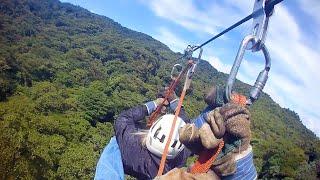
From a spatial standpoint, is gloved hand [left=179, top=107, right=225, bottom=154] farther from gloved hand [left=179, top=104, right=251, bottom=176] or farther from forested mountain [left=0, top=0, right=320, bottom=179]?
forested mountain [left=0, top=0, right=320, bottom=179]

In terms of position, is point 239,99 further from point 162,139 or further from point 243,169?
point 162,139

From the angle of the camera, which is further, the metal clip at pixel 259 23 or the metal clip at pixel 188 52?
the metal clip at pixel 188 52

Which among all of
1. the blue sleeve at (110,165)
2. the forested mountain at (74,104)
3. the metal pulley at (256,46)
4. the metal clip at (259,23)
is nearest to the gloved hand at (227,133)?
the metal pulley at (256,46)

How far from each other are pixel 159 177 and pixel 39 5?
181m

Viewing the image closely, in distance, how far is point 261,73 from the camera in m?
2.61

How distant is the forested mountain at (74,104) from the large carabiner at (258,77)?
62 cm

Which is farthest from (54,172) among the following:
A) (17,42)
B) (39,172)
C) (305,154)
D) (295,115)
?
(295,115)

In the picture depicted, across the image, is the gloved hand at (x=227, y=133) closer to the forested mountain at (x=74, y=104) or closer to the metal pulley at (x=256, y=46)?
the metal pulley at (x=256, y=46)

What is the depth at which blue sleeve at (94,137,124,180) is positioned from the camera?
4.58 m

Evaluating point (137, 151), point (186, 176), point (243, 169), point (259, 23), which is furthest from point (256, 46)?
point (137, 151)

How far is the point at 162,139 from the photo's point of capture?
15.6 feet

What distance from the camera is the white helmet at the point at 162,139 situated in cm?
466

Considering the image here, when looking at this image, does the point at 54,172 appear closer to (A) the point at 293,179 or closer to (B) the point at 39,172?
(B) the point at 39,172

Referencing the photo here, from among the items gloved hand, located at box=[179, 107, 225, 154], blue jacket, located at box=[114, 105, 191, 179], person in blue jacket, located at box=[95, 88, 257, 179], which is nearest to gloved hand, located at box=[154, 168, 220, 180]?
person in blue jacket, located at box=[95, 88, 257, 179]
